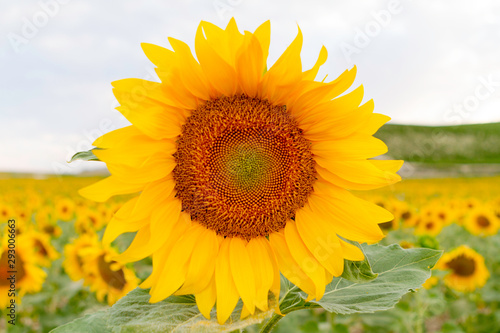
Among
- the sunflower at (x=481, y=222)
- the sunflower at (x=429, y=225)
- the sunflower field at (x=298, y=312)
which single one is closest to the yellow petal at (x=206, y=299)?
the sunflower field at (x=298, y=312)

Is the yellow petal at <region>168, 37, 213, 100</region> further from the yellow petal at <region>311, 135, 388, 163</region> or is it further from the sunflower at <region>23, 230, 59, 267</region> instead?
the sunflower at <region>23, 230, 59, 267</region>

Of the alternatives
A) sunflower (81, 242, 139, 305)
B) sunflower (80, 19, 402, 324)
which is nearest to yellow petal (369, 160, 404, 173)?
sunflower (80, 19, 402, 324)

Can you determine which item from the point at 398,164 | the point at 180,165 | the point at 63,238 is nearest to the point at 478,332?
the point at 398,164

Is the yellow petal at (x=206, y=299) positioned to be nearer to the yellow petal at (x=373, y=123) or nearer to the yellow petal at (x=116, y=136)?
the yellow petal at (x=116, y=136)

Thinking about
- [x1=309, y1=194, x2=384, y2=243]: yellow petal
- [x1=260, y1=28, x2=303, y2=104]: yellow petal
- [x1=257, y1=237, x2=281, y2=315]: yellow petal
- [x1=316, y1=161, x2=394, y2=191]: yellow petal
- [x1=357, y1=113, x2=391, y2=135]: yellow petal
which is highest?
[x1=260, y1=28, x2=303, y2=104]: yellow petal

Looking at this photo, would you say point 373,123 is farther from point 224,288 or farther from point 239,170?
point 224,288

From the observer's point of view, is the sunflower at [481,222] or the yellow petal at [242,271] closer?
the yellow petal at [242,271]
